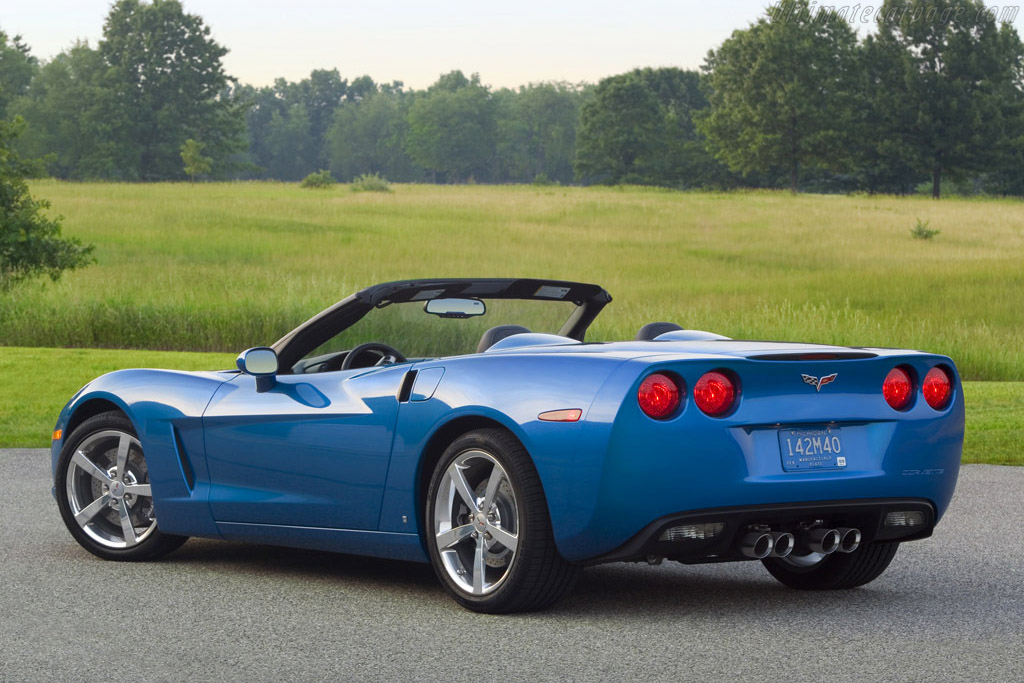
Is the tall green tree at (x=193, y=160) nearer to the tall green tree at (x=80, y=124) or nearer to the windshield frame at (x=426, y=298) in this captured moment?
the tall green tree at (x=80, y=124)

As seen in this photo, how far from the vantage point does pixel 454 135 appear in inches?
5881

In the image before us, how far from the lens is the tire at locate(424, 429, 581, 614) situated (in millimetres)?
5273

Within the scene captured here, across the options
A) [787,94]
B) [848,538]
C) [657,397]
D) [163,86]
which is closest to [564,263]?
[848,538]

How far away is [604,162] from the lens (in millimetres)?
114375

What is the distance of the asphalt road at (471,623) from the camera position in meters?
4.70

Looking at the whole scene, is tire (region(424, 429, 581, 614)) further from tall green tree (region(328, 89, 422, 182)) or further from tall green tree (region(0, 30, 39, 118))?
tall green tree (region(328, 89, 422, 182))

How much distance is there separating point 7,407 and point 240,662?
1141 centimetres

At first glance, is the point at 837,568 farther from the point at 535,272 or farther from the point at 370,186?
the point at 370,186

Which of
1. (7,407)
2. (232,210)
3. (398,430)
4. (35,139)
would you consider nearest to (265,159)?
(35,139)

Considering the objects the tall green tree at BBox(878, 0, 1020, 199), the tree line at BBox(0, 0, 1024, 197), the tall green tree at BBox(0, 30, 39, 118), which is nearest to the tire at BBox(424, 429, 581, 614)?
the tree line at BBox(0, 0, 1024, 197)

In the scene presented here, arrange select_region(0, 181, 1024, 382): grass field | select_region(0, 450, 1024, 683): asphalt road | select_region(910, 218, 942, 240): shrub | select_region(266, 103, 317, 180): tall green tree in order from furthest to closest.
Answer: select_region(266, 103, 317, 180): tall green tree < select_region(910, 218, 942, 240): shrub < select_region(0, 181, 1024, 382): grass field < select_region(0, 450, 1024, 683): asphalt road

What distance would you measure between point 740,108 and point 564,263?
69806 mm

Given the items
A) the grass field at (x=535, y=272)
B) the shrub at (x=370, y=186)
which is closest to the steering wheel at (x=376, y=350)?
the grass field at (x=535, y=272)

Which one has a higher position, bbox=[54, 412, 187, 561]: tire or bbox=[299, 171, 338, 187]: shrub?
bbox=[54, 412, 187, 561]: tire
